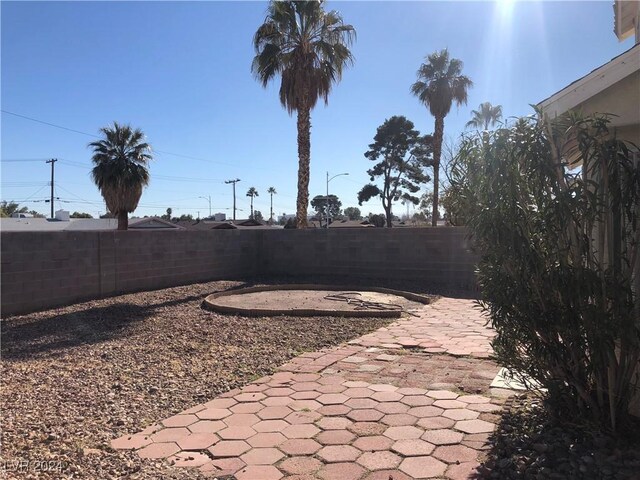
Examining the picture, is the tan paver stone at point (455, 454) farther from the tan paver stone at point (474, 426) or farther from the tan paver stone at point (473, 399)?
the tan paver stone at point (473, 399)

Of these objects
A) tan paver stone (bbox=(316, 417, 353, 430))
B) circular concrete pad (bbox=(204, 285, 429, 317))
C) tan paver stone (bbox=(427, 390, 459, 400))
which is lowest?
tan paver stone (bbox=(316, 417, 353, 430))

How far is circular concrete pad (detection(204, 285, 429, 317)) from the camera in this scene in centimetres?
858

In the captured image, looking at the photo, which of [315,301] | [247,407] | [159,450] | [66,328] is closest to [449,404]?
[247,407]

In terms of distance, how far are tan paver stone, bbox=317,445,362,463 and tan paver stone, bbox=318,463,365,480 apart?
67 mm

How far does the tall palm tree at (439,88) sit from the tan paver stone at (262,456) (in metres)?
24.4

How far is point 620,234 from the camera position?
10.5 ft

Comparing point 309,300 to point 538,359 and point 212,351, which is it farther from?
point 538,359

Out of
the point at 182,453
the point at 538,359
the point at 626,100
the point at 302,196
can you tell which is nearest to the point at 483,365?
the point at 538,359

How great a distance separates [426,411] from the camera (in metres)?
4.06

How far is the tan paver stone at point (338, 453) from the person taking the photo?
129 inches

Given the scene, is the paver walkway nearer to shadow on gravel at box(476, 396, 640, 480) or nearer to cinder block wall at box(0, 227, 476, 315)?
shadow on gravel at box(476, 396, 640, 480)

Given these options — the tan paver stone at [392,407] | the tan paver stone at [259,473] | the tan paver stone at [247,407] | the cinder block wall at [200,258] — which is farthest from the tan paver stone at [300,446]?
the cinder block wall at [200,258]

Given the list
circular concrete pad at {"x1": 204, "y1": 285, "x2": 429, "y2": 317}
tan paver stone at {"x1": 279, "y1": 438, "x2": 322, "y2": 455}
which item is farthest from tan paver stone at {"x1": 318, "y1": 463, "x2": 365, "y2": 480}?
circular concrete pad at {"x1": 204, "y1": 285, "x2": 429, "y2": 317}

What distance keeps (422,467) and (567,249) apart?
1.63 metres
